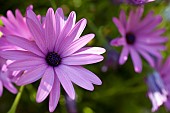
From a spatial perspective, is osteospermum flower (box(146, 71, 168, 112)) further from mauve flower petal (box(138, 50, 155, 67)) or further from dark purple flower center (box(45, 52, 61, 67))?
dark purple flower center (box(45, 52, 61, 67))

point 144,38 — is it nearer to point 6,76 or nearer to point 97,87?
point 97,87

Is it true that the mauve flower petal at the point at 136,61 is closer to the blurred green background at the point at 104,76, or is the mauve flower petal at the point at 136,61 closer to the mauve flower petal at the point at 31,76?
the blurred green background at the point at 104,76

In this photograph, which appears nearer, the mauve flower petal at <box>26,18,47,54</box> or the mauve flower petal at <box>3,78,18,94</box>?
the mauve flower petal at <box>26,18,47,54</box>

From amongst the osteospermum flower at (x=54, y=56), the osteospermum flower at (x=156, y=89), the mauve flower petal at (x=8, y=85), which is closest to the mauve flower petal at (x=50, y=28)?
the osteospermum flower at (x=54, y=56)

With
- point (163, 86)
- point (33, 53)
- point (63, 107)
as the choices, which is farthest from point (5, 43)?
point (163, 86)

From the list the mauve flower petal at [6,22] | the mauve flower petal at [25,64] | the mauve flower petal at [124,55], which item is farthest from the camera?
the mauve flower petal at [124,55]

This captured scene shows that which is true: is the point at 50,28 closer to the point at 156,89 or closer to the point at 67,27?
the point at 67,27

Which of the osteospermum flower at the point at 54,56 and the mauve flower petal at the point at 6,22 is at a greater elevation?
the mauve flower petal at the point at 6,22

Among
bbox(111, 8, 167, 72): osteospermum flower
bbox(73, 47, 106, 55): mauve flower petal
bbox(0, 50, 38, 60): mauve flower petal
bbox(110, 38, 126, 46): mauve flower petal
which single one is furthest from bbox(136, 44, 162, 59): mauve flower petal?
bbox(0, 50, 38, 60): mauve flower petal
